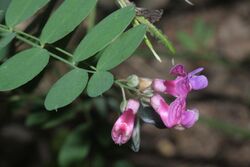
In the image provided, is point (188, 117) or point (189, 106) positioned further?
point (189, 106)

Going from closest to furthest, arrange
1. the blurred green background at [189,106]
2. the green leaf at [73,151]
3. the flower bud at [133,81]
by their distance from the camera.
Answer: the flower bud at [133,81] → the green leaf at [73,151] → the blurred green background at [189,106]

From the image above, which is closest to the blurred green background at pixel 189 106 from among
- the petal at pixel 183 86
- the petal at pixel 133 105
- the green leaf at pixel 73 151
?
the green leaf at pixel 73 151

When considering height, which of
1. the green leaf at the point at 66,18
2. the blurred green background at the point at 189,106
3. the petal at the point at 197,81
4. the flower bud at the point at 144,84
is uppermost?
the green leaf at the point at 66,18

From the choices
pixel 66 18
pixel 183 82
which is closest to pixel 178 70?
pixel 183 82

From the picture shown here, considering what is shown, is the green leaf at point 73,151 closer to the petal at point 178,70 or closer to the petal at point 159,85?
the petal at point 159,85

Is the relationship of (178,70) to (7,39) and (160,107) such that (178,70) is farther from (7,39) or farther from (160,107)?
(7,39)

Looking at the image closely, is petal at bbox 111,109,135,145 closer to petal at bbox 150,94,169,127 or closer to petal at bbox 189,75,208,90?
petal at bbox 150,94,169,127

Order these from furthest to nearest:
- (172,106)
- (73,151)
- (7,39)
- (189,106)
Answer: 1. (189,106)
2. (73,151)
3. (7,39)
4. (172,106)
